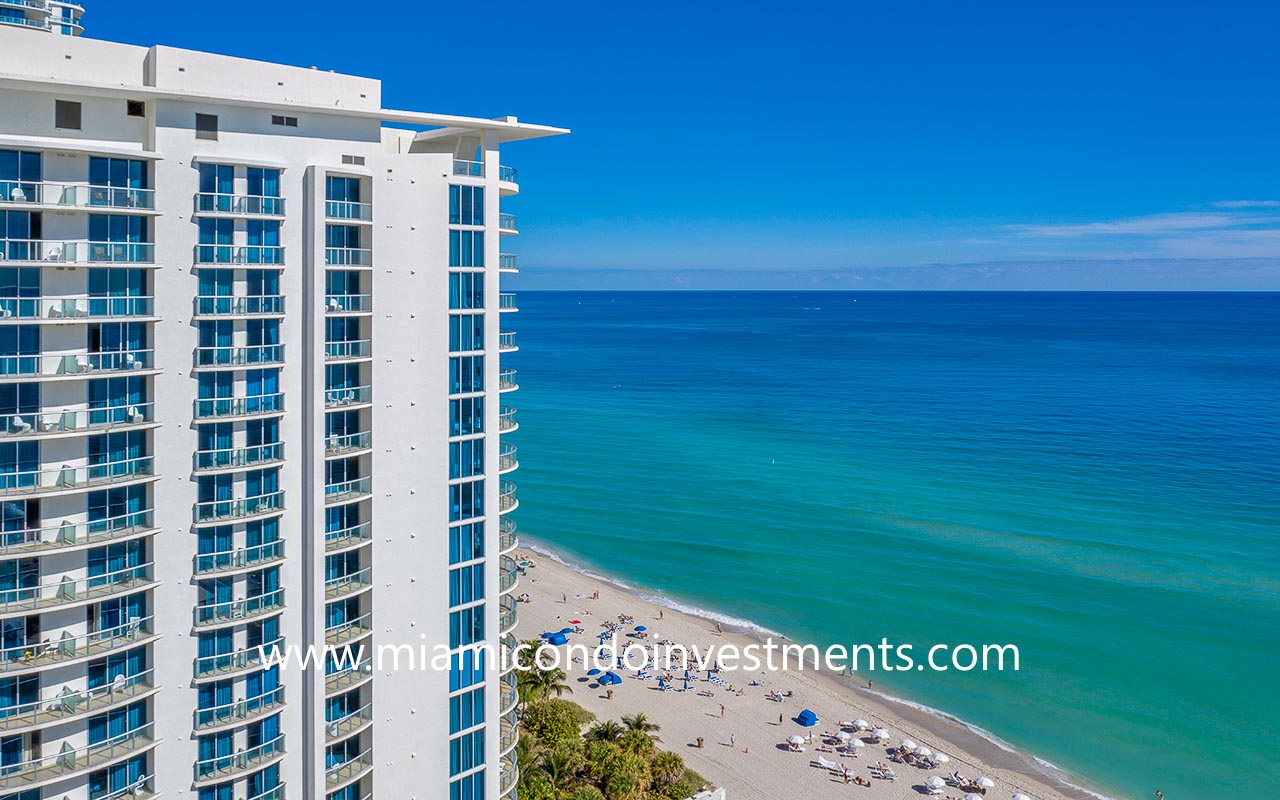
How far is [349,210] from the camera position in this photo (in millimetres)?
25844

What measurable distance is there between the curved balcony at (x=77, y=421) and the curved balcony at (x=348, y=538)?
5459 mm

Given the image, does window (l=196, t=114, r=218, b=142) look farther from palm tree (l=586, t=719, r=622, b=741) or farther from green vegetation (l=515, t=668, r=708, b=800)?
palm tree (l=586, t=719, r=622, b=741)

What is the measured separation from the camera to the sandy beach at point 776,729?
45.4m

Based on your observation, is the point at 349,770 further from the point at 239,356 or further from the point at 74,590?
the point at 239,356

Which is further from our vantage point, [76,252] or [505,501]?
[505,501]

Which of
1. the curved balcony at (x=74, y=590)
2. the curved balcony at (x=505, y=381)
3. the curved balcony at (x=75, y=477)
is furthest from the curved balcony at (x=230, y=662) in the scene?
the curved balcony at (x=505, y=381)

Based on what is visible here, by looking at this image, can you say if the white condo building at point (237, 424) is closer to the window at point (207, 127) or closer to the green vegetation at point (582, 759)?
the window at point (207, 127)

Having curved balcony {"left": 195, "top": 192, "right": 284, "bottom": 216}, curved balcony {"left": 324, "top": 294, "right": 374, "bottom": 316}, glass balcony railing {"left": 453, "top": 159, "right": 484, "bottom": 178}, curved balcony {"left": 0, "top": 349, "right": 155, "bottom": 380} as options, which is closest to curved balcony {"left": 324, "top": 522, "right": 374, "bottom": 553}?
curved balcony {"left": 324, "top": 294, "right": 374, "bottom": 316}

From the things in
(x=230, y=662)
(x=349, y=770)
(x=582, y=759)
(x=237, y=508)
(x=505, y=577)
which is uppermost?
(x=237, y=508)

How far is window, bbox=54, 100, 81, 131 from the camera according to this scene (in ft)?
74.2

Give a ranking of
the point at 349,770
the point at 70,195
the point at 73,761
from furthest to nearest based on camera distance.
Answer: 1. the point at 349,770
2. the point at 73,761
3. the point at 70,195

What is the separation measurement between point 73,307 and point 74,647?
787 centimetres

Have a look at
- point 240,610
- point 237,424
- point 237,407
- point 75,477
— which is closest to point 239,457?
point 237,424

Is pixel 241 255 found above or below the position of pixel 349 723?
above
